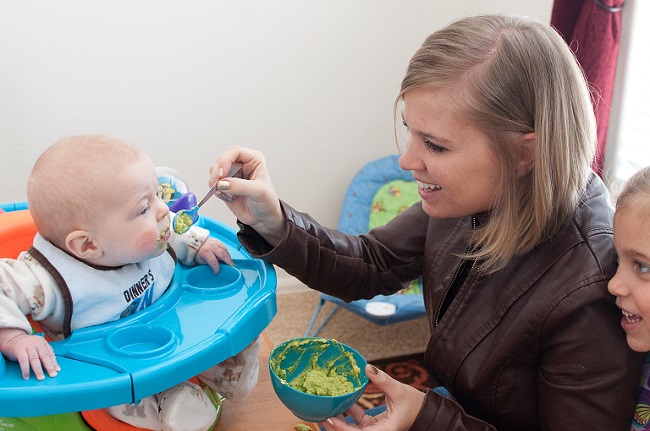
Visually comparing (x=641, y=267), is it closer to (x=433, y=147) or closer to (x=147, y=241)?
(x=433, y=147)

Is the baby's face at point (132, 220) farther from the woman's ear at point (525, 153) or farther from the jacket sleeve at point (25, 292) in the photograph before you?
the woman's ear at point (525, 153)

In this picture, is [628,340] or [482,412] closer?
[628,340]

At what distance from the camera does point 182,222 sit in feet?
3.77

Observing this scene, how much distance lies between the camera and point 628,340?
3.23 feet

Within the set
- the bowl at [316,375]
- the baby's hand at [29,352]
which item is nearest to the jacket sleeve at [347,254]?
the bowl at [316,375]

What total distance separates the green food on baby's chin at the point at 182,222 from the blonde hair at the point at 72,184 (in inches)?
5.6

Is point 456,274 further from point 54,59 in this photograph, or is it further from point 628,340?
point 54,59

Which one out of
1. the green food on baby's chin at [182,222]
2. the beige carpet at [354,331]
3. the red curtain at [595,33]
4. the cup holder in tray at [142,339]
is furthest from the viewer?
the beige carpet at [354,331]

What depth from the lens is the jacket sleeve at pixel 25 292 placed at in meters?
0.94

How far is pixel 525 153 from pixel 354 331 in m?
1.44

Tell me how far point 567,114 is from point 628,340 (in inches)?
13.1

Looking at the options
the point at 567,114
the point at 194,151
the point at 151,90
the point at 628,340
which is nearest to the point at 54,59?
the point at 151,90

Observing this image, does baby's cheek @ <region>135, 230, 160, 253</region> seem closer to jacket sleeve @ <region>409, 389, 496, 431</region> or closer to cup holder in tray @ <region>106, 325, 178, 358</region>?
cup holder in tray @ <region>106, 325, 178, 358</region>

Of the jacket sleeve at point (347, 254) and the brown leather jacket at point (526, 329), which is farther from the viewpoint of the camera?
the jacket sleeve at point (347, 254)
